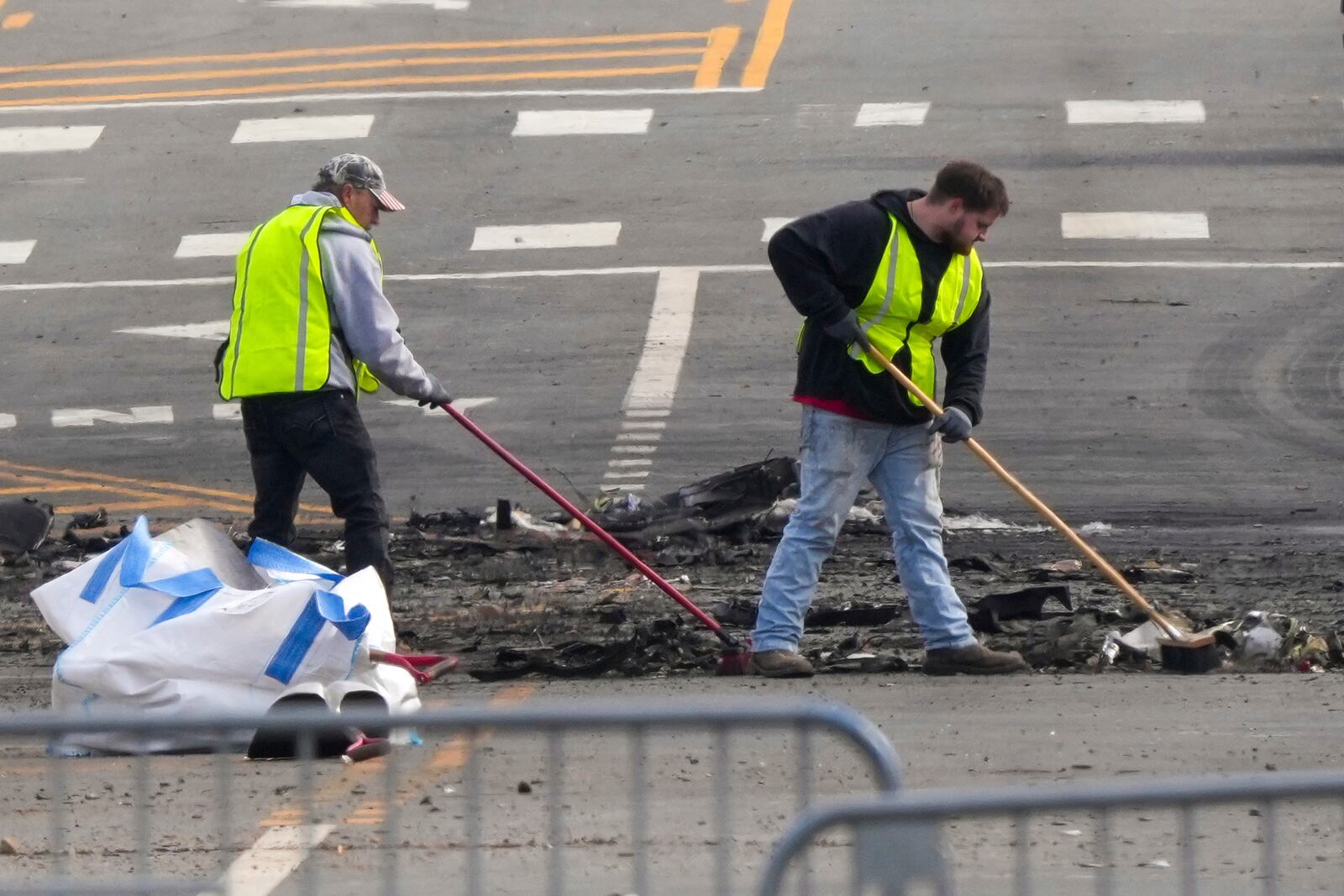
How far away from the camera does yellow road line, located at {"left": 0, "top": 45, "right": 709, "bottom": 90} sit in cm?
2022

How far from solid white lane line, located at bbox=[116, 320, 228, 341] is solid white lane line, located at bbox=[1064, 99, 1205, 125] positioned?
26.7 feet

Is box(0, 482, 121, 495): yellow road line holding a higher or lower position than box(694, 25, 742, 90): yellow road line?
lower

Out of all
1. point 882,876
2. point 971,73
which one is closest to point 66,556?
point 882,876

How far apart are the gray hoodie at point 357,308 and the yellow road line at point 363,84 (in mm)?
12249

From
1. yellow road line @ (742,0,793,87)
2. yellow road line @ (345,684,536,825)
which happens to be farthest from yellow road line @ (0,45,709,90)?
yellow road line @ (345,684,536,825)

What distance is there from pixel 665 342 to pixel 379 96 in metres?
7.15

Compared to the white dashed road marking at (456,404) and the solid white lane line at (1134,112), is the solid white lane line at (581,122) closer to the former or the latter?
the solid white lane line at (1134,112)

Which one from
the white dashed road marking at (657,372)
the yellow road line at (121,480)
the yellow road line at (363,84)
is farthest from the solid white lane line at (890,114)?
the yellow road line at (121,480)

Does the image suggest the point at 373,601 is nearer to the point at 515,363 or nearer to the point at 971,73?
the point at 515,363

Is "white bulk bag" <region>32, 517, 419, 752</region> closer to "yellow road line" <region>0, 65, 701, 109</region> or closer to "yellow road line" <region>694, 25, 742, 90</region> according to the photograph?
"yellow road line" <region>694, 25, 742, 90</region>

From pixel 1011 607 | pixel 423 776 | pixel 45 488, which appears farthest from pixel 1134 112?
pixel 423 776

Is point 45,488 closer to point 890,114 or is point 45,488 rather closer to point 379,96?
point 379,96

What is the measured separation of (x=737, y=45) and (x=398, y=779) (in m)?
15.2

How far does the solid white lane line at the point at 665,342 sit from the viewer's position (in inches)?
495
